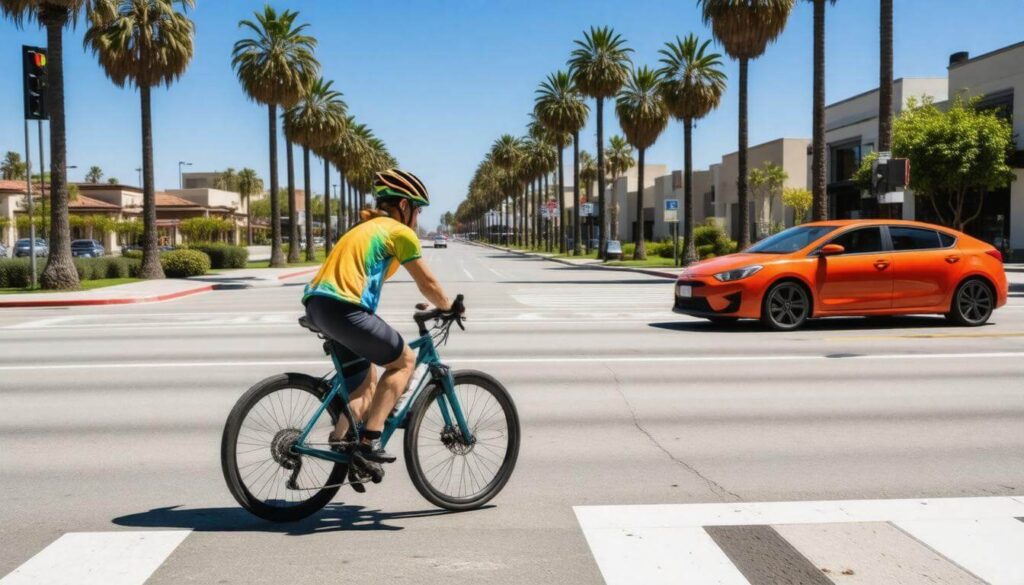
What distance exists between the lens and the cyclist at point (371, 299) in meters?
5.05

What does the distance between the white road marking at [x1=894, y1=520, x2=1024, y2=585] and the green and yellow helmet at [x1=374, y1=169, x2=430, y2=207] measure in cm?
310

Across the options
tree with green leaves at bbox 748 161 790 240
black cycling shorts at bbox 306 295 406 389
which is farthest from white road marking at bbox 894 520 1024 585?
tree with green leaves at bbox 748 161 790 240

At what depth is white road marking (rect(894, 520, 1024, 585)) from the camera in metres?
4.48

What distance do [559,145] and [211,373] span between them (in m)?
70.7

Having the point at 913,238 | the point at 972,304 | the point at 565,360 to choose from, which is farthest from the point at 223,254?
the point at 972,304

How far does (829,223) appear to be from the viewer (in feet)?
50.5

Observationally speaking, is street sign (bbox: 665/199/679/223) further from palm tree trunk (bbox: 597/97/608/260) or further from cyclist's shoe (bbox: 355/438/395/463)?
cyclist's shoe (bbox: 355/438/395/463)

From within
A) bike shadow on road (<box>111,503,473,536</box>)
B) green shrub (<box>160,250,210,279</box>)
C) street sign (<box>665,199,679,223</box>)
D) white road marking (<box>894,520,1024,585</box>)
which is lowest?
bike shadow on road (<box>111,503,473,536</box>)

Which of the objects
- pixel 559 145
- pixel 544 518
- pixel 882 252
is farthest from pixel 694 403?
pixel 559 145

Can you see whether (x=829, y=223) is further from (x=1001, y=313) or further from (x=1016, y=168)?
(x=1016, y=168)

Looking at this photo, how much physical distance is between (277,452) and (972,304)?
43.4 feet

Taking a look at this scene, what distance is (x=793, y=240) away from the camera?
50.2 feet

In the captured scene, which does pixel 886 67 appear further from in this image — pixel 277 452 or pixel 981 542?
pixel 277 452

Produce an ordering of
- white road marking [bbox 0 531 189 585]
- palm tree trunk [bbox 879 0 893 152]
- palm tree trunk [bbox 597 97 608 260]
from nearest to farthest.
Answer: white road marking [bbox 0 531 189 585] < palm tree trunk [bbox 879 0 893 152] < palm tree trunk [bbox 597 97 608 260]
